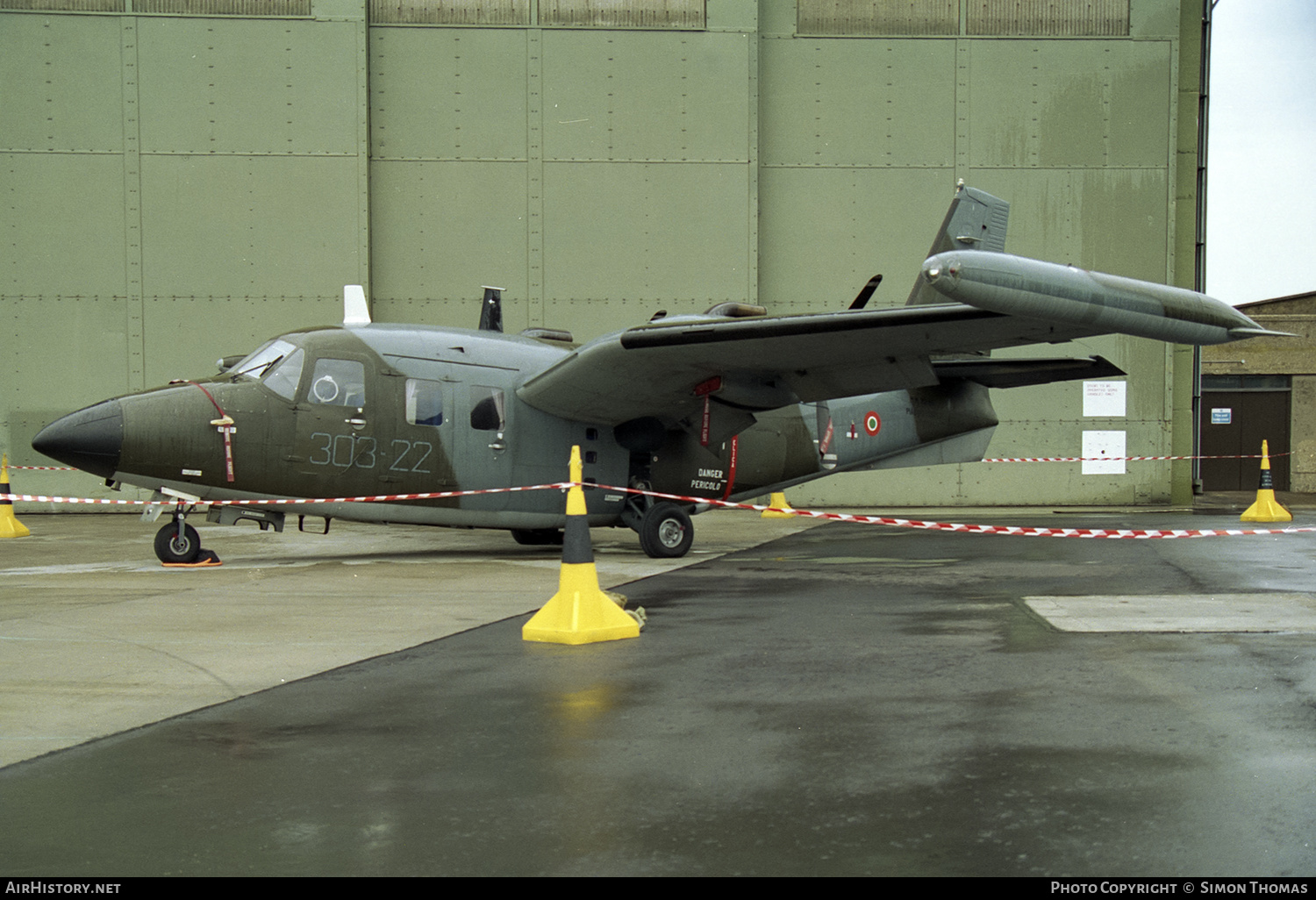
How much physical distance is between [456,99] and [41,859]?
18362 millimetres

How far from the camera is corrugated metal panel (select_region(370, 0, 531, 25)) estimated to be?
20047 millimetres

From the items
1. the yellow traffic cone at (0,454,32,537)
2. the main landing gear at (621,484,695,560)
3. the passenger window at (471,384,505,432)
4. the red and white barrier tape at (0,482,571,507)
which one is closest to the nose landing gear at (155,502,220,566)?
the red and white barrier tape at (0,482,571,507)

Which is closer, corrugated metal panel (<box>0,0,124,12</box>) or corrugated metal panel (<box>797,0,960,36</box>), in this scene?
corrugated metal panel (<box>0,0,124,12</box>)

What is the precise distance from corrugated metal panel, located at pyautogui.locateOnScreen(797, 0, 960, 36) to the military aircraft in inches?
303

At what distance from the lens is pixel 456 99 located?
66.1 feet

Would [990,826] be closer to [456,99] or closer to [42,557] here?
[42,557]

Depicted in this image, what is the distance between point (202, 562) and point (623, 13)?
42.5 feet

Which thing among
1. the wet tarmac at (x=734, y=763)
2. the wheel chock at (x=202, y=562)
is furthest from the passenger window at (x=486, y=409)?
the wet tarmac at (x=734, y=763)

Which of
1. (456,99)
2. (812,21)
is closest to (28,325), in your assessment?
(456,99)

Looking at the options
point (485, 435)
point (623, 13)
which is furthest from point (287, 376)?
point (623, 13)

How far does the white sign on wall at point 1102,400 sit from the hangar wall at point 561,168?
16 centimetres

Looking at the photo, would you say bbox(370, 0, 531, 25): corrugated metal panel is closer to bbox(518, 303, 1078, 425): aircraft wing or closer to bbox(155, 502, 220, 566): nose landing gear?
bbox(518, 303, 1078, 425): aircraft wing

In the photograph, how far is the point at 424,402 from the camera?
12312mm

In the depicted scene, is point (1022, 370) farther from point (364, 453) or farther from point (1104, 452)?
point (1104, 452)
